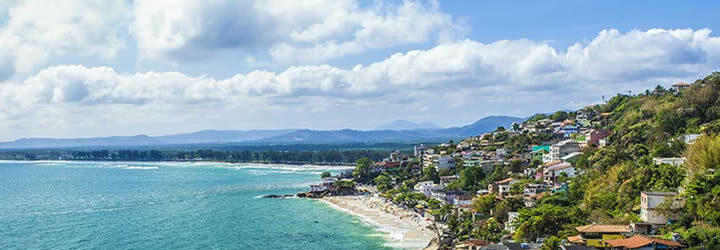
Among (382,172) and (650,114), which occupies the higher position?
(650,114)

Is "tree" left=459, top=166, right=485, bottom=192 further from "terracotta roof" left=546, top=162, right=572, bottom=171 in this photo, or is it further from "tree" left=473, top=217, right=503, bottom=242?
"tree" left=473, top=217, right=503, bottom=242

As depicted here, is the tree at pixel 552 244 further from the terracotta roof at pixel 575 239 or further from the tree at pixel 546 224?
the tree at pixel 546 224

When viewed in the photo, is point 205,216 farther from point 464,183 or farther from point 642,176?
point 642,176

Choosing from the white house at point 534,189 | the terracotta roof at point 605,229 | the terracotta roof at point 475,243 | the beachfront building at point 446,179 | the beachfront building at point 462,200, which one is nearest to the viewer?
the terracotta roof at point 605,229

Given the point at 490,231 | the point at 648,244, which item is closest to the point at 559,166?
the point at 490,231

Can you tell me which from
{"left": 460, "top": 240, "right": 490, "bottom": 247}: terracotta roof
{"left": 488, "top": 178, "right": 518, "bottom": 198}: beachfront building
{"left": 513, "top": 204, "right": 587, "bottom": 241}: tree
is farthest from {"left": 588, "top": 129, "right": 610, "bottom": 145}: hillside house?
{"left": 460, "top": 240, "right": 490, "bottom": 247}: terracotta roof

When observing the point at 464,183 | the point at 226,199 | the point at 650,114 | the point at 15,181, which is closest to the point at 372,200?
the point at 464,183

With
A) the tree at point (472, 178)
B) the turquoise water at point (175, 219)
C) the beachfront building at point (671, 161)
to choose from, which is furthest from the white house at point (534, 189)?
the turquoise water at point (175, 219)
